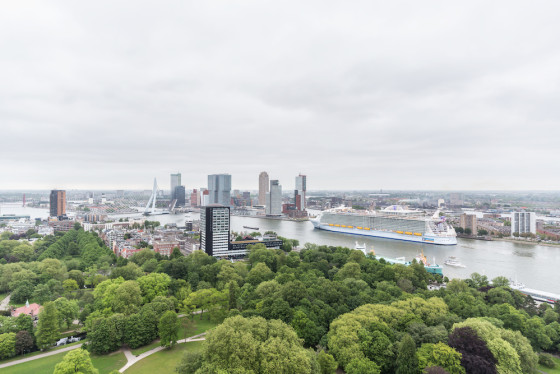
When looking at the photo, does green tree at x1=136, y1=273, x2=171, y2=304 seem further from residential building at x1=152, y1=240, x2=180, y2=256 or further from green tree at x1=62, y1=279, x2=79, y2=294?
residential building at x1=152, y1=240, x2=180, y2=256

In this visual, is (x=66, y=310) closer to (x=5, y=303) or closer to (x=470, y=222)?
(x=5, y=303)

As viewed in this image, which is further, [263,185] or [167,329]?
[263,185]

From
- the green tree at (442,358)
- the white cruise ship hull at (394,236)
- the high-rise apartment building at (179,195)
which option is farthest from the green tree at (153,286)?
the high-rise apartment building at (179,195)

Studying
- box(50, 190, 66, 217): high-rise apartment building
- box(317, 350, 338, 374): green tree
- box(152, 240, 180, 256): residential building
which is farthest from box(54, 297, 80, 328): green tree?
box(50, 190, 66, 217): high-rise apartment building

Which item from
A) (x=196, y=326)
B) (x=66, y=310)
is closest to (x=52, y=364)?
(x=66, y=310)

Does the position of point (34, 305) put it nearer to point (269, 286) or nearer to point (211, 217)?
point (269, 286)

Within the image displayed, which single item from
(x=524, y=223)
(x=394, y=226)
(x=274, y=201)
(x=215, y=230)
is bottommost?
(x=394, y=226)
